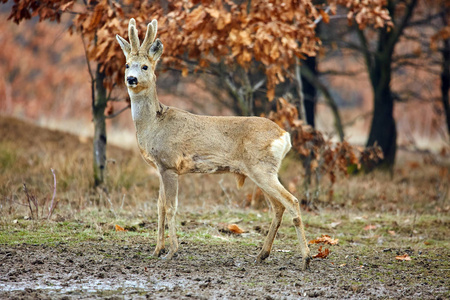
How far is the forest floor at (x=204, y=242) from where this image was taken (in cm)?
526

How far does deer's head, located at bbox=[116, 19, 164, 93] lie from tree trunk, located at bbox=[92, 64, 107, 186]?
11.2 ft

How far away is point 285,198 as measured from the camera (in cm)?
592

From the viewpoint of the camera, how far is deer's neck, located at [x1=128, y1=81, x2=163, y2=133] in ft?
20.7

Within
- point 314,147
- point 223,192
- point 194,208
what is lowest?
point 194,208

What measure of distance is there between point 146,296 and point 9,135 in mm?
9878

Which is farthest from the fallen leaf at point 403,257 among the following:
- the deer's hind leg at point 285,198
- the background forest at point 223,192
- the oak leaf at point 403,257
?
the deer's hind leg at point 285,198

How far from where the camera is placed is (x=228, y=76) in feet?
33.5

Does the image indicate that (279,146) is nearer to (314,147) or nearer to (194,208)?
(194,208)

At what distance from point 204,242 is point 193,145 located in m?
1.41

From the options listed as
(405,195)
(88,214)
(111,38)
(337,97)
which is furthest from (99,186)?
(337,97)

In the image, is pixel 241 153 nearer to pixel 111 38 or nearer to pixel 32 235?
pixel 32 235

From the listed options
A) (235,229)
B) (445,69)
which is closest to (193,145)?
(235,229)

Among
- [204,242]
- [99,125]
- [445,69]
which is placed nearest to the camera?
[204,242]

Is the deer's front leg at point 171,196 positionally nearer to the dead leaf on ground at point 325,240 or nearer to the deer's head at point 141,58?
the deer's head at point 141,58
